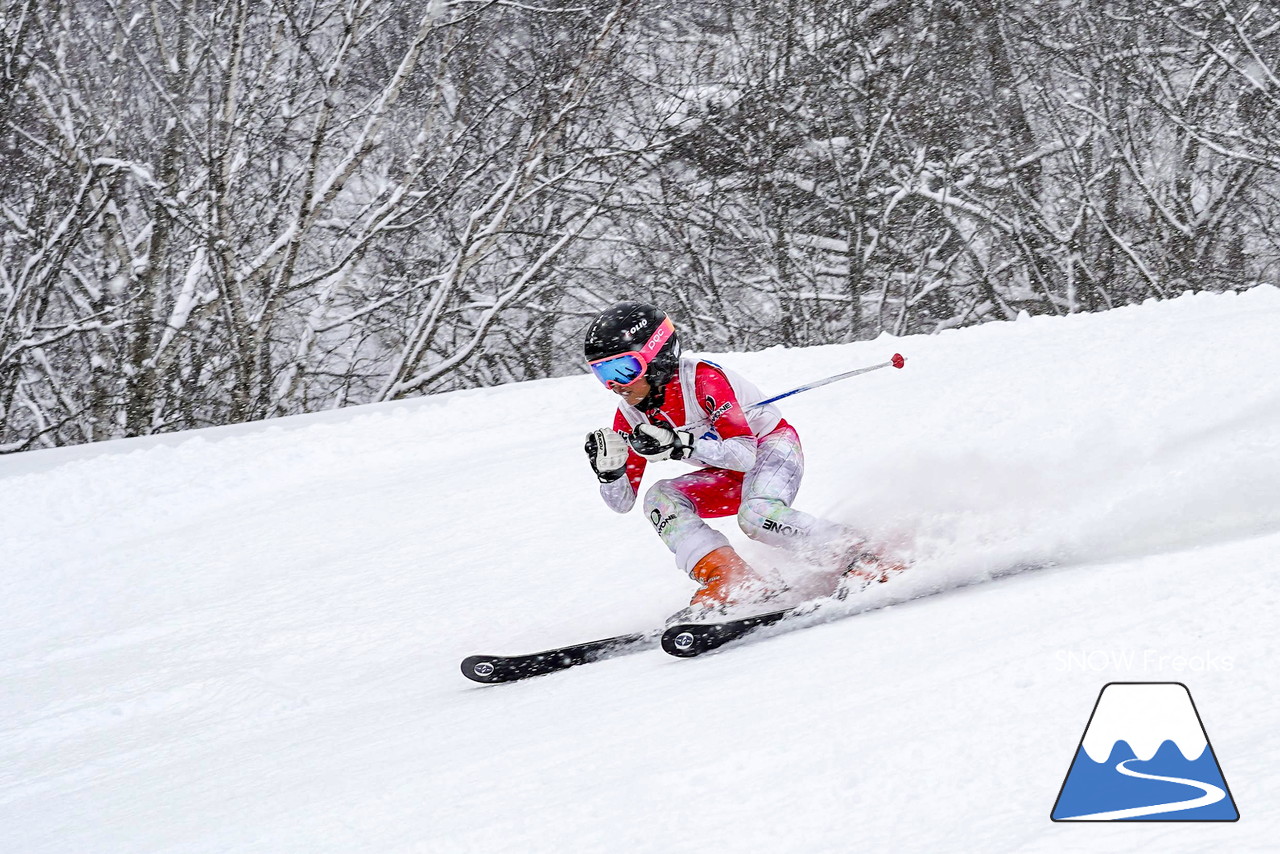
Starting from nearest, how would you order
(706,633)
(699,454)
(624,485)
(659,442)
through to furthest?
(706,633), (659,442), (699,454), (624,485)

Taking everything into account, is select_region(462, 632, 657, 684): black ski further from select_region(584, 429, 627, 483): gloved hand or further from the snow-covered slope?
select_region(584, 429, 627, 483): gloved hand

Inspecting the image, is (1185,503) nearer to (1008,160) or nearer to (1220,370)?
(1220,370)

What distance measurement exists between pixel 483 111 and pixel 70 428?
721 cm

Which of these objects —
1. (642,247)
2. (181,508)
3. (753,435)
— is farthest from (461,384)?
(753,435)

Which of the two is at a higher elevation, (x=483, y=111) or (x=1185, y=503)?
(x=483, y=111)

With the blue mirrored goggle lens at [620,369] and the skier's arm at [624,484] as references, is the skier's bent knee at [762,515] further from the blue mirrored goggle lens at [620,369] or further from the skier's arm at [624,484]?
the blue mirrored goggle lens at [620,369]

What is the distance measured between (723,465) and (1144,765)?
2285 millimetres

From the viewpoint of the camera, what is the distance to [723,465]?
4.26m

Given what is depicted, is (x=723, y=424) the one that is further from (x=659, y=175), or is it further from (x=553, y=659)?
(x=659, y=175)

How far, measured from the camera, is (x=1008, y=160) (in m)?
18.1

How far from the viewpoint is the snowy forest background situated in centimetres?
1545

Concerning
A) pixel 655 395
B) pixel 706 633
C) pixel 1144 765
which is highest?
pixel 655 395

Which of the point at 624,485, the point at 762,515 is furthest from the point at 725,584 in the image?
the point at 624,485

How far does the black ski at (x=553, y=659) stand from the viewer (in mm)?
4199
